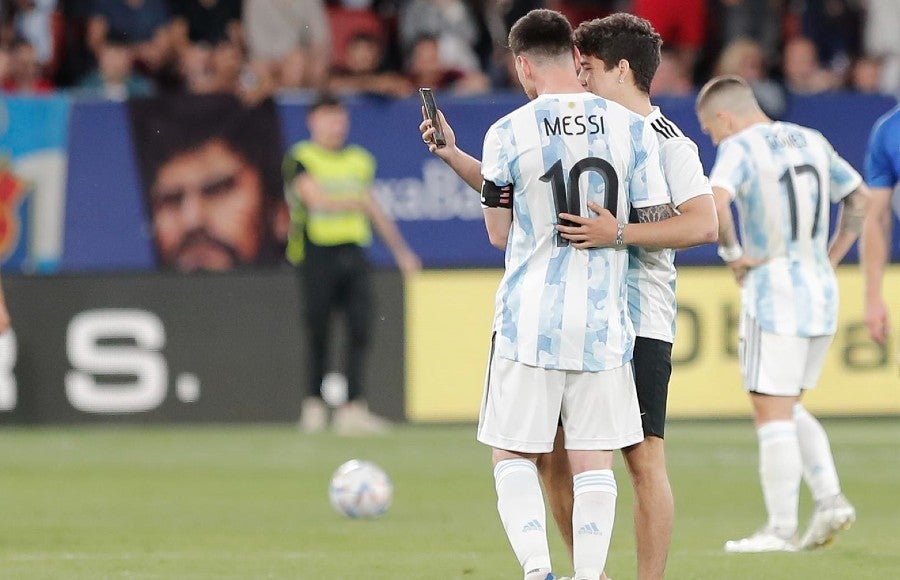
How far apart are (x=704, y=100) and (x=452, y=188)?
273 inches

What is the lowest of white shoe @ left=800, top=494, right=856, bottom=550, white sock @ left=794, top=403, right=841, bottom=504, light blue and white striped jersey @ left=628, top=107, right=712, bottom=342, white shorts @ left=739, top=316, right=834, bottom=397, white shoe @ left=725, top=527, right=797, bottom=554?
white shoe @ left=725, top=527, right=797, bottom=554

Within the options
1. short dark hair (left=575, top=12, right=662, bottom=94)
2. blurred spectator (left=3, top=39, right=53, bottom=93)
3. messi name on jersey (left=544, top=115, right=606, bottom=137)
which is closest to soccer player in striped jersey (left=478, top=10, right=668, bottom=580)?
messi name on jersey (left=544, top=115, right=606, bottom=137)

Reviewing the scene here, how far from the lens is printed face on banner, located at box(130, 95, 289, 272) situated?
14.9m

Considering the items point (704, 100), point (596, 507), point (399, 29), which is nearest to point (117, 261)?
point (399, 29)

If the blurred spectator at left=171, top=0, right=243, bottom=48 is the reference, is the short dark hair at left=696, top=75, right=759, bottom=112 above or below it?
below

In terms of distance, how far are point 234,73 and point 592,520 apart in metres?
10.5

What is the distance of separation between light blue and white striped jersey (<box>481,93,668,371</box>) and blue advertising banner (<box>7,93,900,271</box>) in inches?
341

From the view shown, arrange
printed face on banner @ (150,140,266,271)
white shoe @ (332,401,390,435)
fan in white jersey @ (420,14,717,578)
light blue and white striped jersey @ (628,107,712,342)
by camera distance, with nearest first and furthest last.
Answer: light blue and white striped jersey @ (628,107,712,342) → fan in white jersey @ (420,14,717,578) → white shoe @ (332,401,390,435) → printed face on banner @ (150,140,266,271)

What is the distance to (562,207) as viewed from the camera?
573 cm

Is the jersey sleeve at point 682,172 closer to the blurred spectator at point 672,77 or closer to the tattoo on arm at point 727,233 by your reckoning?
the tattoo on arm at point 727,233

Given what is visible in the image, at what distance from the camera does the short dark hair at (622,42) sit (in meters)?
6.12

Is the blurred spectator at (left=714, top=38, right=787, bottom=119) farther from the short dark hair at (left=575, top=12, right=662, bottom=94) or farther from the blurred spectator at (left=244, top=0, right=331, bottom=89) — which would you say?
the short dark hair at (left=575, top=12, right=662, bottom=94)

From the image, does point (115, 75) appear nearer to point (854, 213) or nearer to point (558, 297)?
point (854, 213)

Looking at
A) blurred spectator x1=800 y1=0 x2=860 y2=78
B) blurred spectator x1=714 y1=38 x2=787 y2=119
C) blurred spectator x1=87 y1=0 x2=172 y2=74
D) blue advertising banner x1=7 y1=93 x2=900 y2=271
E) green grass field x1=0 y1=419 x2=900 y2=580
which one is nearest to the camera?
green grass field x1=0 y1=419 x2=900 y2=580
